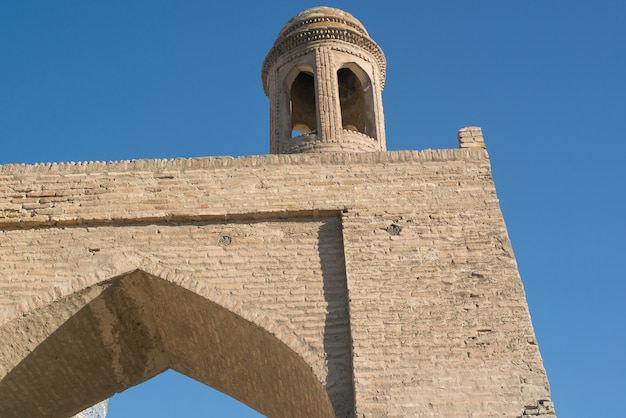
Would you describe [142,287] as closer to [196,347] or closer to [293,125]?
[196,347]

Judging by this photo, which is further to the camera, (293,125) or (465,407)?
(293,125)

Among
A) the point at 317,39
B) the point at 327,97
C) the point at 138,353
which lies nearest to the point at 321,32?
the point at 317,39

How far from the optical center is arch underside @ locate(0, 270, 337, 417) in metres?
6.78

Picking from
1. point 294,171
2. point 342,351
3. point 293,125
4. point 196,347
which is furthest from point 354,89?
point 342,351

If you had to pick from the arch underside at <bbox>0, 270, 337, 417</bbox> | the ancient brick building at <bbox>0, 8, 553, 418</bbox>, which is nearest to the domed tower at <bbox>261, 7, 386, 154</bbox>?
the ancient brick building at <bbox>0, 8, 553, 418</bbox>

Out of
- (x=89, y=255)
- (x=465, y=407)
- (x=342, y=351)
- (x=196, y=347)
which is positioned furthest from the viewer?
(x=196, y=347)

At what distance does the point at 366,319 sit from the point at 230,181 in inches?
75.3

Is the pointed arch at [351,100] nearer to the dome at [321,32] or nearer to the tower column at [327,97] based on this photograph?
the dome at [321,32]

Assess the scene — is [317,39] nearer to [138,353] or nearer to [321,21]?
[321,21]

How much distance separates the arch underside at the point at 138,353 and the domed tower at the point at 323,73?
2.87 m

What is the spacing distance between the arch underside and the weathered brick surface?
0.02 meters

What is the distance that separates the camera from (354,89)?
443 inches

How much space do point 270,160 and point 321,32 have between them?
10.6 feet

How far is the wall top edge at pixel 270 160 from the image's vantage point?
7.52 meters
